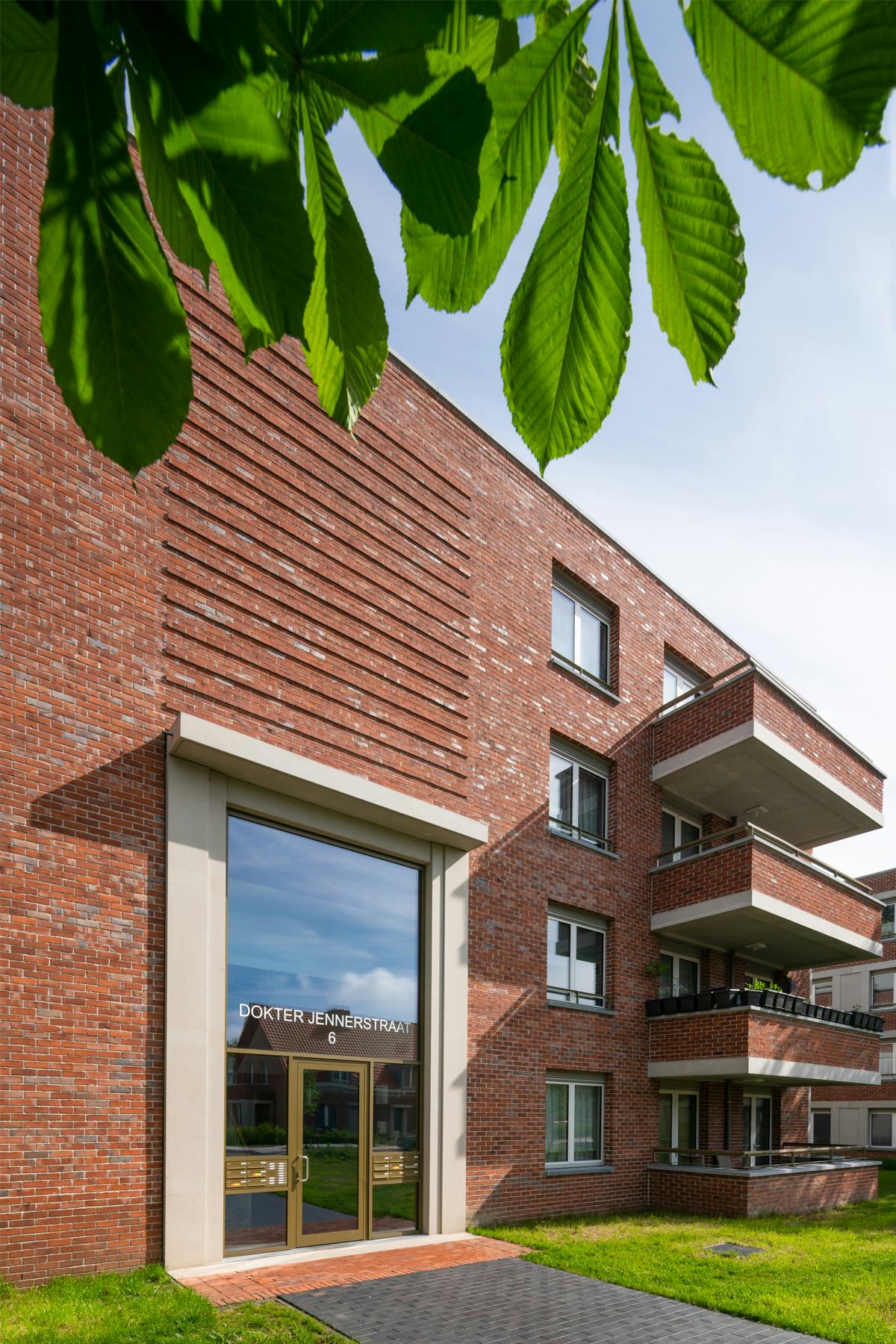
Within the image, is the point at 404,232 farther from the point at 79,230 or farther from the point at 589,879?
the point at 589,879

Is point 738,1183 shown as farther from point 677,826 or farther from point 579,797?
point 579,797

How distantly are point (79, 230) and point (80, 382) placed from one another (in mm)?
128

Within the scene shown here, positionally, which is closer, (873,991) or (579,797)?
(579,797)

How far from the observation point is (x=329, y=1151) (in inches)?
511

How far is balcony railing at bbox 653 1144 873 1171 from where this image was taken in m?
18.2

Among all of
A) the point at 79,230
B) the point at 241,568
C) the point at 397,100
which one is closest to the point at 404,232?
the point at 397,100

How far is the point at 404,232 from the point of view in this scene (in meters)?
1.15

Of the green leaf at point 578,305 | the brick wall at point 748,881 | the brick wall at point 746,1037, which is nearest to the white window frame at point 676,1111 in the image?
the brick wall at point 746,1037

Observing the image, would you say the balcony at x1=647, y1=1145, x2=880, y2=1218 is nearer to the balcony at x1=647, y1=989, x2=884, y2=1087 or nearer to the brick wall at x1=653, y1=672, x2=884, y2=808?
the balcony at x1=647, y1=989, x2=884, y2=1087

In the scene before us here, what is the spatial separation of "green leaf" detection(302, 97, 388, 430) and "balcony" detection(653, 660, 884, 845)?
1782cm

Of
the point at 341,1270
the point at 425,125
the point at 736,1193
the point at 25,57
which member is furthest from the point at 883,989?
the point at 25,57

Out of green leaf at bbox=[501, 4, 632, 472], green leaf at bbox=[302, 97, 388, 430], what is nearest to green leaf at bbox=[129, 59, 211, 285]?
green leaf at bbox=[302, 97, 388, 430]

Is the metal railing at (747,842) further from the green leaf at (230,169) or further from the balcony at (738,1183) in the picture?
the green leaf at (230,169)

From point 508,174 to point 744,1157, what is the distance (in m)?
20.1
